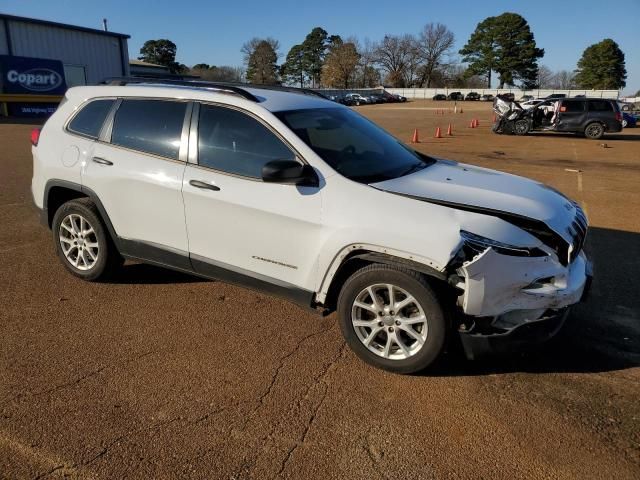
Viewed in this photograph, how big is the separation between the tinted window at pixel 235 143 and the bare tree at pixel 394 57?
105 metres

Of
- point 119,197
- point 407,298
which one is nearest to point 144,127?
point 119,197

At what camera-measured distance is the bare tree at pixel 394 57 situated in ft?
337

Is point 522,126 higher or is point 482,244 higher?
point 522,126

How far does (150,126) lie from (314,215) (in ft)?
5.79

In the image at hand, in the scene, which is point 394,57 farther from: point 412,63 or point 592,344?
point 592,344

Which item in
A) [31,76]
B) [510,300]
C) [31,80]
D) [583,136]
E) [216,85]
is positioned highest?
[31,76]

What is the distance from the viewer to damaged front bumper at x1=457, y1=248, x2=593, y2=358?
3027 millimetres

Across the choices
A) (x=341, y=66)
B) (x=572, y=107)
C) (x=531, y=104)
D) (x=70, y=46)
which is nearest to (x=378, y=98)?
(x=341, y=66)

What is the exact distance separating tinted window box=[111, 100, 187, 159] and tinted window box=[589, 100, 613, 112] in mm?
20791

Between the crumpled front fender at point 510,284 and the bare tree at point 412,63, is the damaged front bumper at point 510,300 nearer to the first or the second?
the crumpled front fender at point 510,284

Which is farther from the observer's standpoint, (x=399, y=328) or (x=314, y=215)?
(x=314, y=215)

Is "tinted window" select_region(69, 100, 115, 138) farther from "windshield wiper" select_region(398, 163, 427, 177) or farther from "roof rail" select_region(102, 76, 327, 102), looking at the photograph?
"windshield wiper" select_region(398, 163, 427, 177)

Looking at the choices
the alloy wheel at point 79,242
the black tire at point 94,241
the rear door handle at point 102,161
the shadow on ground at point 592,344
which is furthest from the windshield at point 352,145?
the alloy wheel at point 79,242

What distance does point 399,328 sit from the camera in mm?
3316
